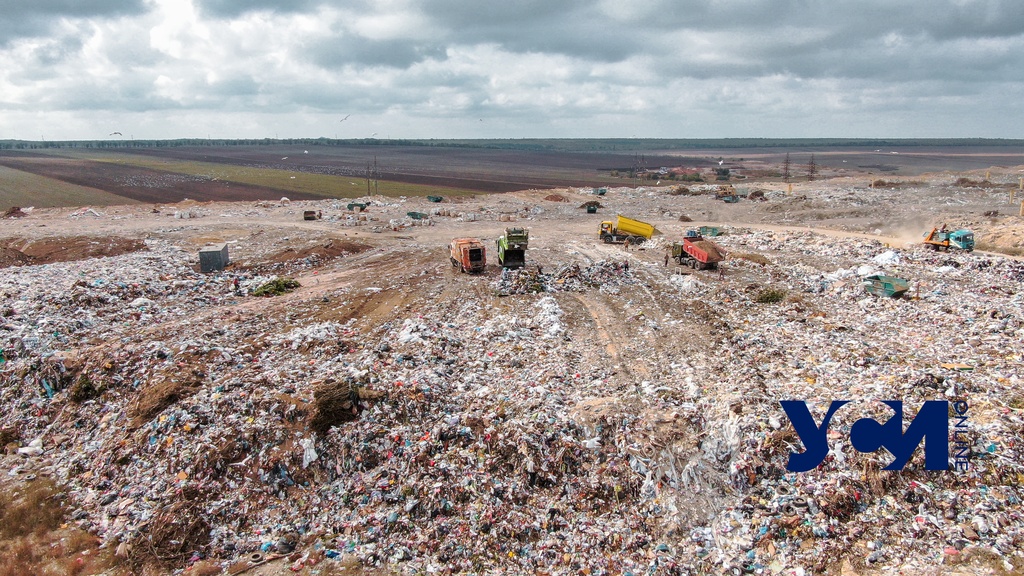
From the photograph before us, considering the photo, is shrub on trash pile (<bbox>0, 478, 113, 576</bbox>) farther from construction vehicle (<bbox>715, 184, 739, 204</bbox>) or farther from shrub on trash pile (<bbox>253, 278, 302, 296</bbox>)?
construction vehicle (<bbox>715, 184, 739, 204</bbox>)

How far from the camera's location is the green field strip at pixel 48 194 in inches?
1917

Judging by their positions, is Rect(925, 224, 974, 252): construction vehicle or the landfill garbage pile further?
Rect(925, 224, 974, 252): construction vehicle

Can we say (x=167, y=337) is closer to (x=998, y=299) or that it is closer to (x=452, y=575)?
(x=452, y=575)

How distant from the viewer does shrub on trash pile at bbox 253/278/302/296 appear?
18.2 meters

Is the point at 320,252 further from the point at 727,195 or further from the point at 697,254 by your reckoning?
the point at 727,195

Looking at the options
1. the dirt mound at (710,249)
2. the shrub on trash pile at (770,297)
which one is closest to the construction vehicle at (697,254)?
the dirt mound at (710,249)

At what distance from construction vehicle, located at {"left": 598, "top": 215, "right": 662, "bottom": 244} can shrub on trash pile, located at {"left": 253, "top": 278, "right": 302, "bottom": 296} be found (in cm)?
1535

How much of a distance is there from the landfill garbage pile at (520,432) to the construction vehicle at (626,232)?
12353mm

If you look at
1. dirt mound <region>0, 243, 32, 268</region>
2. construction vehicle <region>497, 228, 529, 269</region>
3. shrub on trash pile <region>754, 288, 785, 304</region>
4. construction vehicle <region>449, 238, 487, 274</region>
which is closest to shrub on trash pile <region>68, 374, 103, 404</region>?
construction vehicle <region>449, 238, 487, 274</region>

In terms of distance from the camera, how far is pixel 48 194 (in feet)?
178

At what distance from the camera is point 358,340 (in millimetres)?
14000

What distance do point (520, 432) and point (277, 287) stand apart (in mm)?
12373

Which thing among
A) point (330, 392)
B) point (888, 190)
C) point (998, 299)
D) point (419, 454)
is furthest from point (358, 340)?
point (888, 190)

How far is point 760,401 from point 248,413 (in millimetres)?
9153
